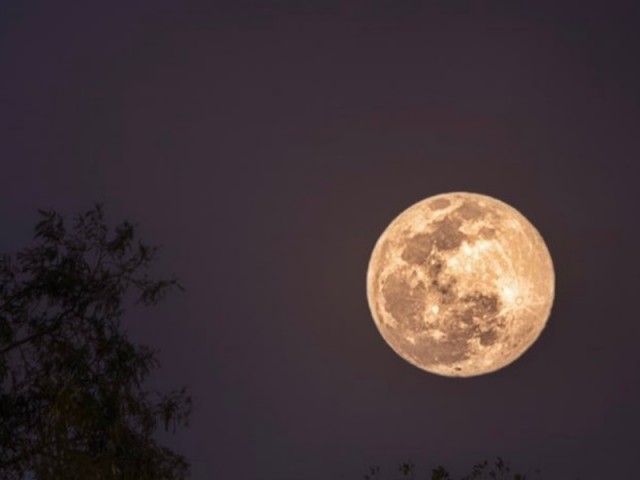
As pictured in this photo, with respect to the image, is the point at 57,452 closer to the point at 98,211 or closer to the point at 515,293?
the point at 98,211

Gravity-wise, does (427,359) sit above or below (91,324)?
above

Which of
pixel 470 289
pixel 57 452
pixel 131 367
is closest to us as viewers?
pixel 57 452


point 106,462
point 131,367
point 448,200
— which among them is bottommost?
point 106,462

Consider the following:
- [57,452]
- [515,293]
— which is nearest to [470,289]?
[515,293]

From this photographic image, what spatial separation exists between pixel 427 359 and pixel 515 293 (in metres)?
2.37

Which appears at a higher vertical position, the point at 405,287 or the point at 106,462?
the point at 405,287

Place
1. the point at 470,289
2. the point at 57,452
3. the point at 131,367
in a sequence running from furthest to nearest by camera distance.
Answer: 1. the point at 470,289
2. the point at 131,367
3. the point at 57,452

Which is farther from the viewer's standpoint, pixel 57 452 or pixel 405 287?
pixel 405 287

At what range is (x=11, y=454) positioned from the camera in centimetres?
1411

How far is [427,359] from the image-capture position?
70.6 ft

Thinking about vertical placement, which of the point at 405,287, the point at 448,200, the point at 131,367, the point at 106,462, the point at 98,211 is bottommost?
the point at 106,462

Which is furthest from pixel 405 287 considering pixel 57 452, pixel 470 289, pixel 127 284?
pixel 57 452

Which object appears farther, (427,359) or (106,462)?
(427,359)

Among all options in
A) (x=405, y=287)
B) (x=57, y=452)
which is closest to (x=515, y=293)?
(x=405, y=287)
